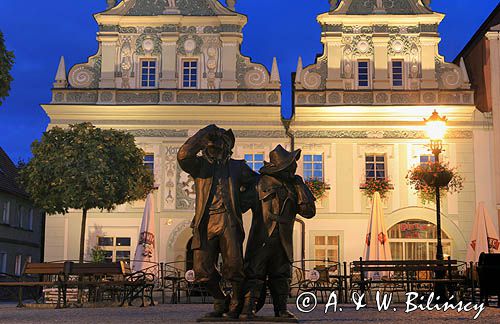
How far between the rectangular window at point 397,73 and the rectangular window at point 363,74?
85 centimetres

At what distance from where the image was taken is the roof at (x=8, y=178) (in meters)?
30.5

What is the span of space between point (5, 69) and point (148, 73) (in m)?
13.2

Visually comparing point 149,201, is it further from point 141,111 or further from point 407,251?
point 407,251

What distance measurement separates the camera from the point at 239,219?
29.2 feet

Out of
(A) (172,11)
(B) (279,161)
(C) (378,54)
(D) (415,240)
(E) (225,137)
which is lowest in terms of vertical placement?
(D) (415,240)

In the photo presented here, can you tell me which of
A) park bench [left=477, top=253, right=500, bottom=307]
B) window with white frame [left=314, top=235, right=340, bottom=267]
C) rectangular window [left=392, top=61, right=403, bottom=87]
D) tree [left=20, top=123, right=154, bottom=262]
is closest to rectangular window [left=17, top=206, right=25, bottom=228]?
tree [left=20, top=123, right=154, bottom=262]

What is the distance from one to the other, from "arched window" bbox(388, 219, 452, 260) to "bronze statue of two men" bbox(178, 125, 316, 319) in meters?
16.1

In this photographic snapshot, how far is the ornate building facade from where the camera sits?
24.9 metres

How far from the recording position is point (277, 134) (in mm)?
25375

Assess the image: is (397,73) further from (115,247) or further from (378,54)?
(115,247)

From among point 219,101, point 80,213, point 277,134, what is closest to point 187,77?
point 219,101

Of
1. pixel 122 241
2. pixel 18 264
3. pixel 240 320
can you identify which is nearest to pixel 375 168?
pixel 122 241

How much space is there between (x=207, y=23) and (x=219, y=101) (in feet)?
9.14

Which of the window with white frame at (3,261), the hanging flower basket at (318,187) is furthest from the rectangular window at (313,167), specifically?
the window with white frame at (3,261)
